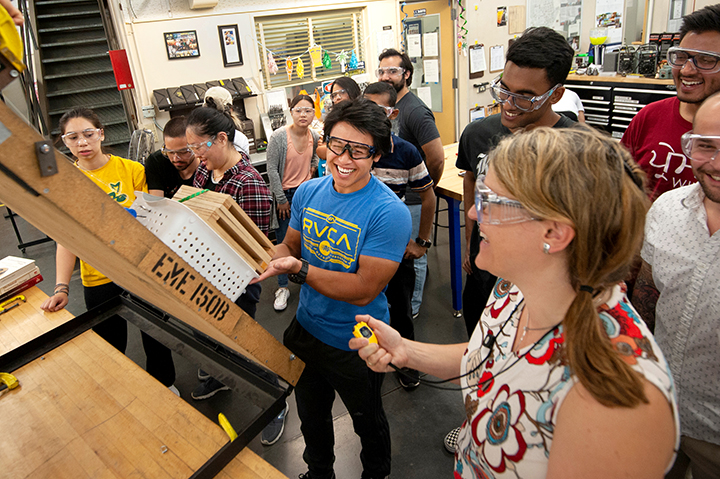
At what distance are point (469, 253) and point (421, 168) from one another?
0.68 m

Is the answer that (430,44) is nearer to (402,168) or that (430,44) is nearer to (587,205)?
(402,168)

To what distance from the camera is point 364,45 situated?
264 inches

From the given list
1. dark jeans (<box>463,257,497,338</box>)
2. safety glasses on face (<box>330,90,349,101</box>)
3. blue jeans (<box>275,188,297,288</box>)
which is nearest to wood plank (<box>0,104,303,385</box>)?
dark jeans (<box>463,257,497,338</box>)

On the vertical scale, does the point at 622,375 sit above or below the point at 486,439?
above

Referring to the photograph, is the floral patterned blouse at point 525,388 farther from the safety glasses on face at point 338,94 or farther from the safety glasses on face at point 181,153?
the safety glasses on face at point 338,94

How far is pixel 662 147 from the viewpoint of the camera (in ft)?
6.06

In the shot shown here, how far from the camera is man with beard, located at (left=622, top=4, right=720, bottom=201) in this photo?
5.71 ft

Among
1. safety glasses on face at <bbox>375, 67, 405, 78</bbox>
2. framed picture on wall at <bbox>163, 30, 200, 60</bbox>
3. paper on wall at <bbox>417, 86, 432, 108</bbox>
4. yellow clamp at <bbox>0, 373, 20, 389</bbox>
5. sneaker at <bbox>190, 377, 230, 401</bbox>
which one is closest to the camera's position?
yellow clamp at <bbox>0, 373, 20, 389</bbox>

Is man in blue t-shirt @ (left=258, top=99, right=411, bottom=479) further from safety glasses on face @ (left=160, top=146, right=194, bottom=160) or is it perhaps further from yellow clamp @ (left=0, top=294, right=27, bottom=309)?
yellow clamp @ (left=0, top=294, right=27, bottom=309)

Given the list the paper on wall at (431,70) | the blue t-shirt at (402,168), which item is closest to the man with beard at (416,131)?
the blue t-shirt at (402,168)

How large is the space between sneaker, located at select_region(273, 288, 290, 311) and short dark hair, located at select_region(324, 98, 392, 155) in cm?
234

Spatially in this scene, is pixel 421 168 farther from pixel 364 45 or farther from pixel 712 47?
pixel 364 45

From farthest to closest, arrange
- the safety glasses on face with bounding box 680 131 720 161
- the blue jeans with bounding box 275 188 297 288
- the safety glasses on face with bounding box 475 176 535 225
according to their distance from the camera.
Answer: the blue jeans with bounding box 275 188 297 288
the safety glasses on face with bounding box 680 131 720 161
the safety glasses on face with bounding box 475 176 535 225

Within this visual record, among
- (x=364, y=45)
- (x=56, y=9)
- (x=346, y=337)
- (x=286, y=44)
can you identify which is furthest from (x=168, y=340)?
(x=56, y=9)
